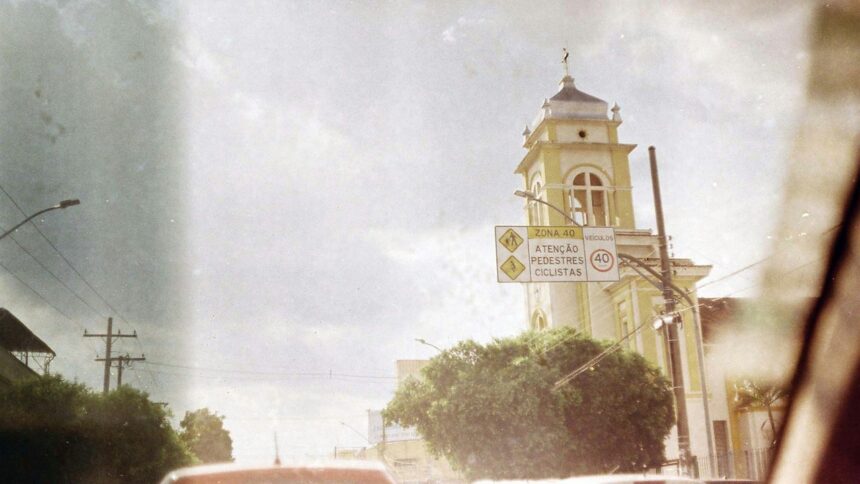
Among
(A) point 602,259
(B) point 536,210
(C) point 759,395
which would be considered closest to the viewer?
(A) point 602,259

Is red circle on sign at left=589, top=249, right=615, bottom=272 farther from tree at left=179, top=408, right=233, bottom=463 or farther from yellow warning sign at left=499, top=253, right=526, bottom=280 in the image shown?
tree at left=179, top=408, right=233, bottom=463

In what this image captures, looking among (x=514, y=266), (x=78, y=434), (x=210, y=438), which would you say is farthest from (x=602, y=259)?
(x=210, y=438)

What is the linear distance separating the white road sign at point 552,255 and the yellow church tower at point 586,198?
25.7 metres

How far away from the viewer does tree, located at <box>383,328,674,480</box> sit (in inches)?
1287

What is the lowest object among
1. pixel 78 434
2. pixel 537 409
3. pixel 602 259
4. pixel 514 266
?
pixel 78 434

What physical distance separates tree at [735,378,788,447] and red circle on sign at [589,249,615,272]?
18.5m

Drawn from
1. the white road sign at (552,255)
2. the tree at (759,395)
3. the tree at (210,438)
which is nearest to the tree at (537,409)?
the tree at (759,395)

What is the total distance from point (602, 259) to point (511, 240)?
2.11 meters

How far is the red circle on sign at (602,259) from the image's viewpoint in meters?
19.8

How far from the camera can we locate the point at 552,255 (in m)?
19.6

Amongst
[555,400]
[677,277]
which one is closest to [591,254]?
[555,400]

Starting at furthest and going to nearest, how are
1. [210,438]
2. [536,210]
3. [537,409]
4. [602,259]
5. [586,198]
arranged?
[210,438] → [536,210] → [586,198] → [537,409] → [602,259]

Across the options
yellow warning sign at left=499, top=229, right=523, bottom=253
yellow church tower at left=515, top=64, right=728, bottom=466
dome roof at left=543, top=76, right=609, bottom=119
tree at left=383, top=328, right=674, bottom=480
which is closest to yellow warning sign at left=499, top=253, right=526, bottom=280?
yellow warning sign at left=499, top=229, right=523, bottom=253

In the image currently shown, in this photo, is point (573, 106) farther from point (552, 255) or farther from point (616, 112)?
point (552, 255)
